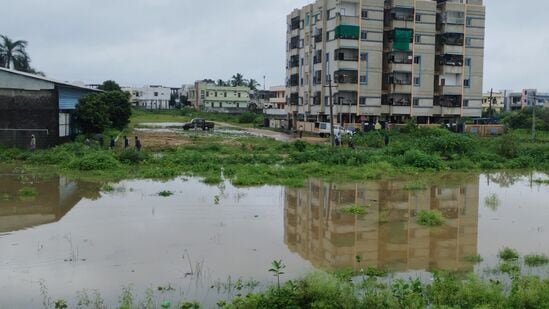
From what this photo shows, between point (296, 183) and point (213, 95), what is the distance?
95446 mm

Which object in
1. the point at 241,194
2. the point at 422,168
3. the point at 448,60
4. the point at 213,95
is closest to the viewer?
the point at 241,194

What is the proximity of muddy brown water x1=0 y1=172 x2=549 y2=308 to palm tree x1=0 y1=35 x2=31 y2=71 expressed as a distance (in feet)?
145

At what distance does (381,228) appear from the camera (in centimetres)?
1628

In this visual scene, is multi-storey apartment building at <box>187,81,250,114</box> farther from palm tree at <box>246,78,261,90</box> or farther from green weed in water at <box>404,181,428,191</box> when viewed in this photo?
green weed in water at <box>404,181,428,191</box>

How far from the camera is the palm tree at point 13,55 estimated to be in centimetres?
6266

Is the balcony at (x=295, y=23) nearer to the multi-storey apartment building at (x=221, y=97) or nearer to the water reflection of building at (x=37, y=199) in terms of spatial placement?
the water reflection of building at (x=37, y=199)

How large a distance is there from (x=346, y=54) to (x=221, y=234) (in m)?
44.9

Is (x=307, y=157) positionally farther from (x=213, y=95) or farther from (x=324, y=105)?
(x=213, y=95)

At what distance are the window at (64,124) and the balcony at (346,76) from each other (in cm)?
2797

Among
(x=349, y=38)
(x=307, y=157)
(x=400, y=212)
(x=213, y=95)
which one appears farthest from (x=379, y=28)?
(x=213, y=95)

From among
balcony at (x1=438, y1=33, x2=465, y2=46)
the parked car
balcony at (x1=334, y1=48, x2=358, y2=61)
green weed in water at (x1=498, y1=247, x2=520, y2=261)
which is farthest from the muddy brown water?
balcony at (x1=438, y1=33, x2=465, y2=46)

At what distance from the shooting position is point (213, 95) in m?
118

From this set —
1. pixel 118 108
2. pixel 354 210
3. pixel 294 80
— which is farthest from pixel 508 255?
pixel 294 80

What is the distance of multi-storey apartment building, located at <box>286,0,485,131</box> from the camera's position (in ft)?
189
